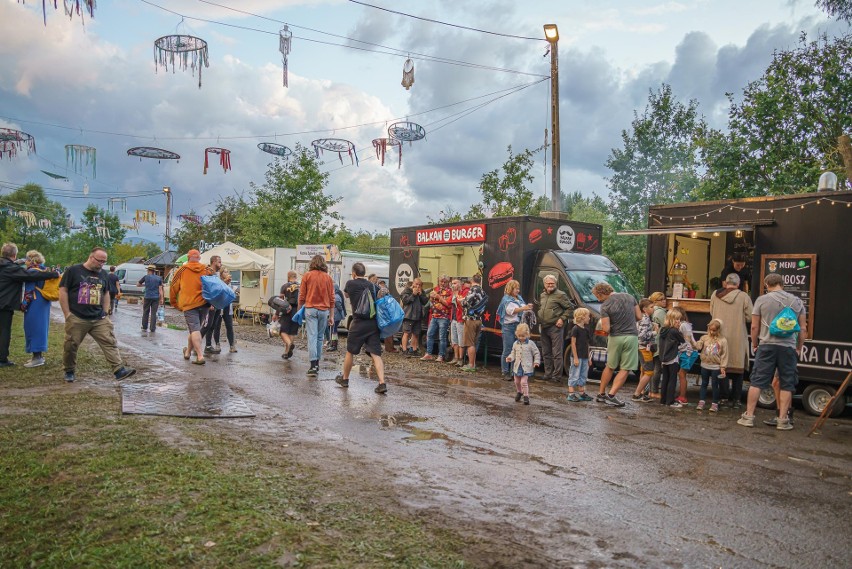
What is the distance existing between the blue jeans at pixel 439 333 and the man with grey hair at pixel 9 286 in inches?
292

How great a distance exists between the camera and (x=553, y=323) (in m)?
11.8

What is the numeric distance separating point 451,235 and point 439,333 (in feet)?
7.74

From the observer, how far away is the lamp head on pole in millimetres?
18406

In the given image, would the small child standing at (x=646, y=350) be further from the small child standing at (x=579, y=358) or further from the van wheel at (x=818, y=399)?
the van wheel at (x=818, y=399)

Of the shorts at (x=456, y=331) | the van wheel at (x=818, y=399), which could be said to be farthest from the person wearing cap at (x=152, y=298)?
the van wheel at (x=818, y=399)

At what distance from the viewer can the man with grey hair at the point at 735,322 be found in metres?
9.58

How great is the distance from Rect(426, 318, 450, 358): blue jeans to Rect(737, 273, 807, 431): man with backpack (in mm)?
6901

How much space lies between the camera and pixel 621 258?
88.6ft

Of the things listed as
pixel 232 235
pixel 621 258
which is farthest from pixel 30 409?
pixel 232 235

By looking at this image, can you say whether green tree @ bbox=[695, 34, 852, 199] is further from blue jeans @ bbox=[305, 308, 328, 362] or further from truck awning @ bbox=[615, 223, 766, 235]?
blue jeans @ bbox=[305, 308, 328, 362]

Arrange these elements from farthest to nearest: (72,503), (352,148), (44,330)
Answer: (352,148) → (44,330) → (72,503)

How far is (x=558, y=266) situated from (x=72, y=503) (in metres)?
10.2

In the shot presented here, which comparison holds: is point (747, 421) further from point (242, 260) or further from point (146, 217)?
point (146, 217)

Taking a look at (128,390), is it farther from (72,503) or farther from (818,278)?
(818,278)
